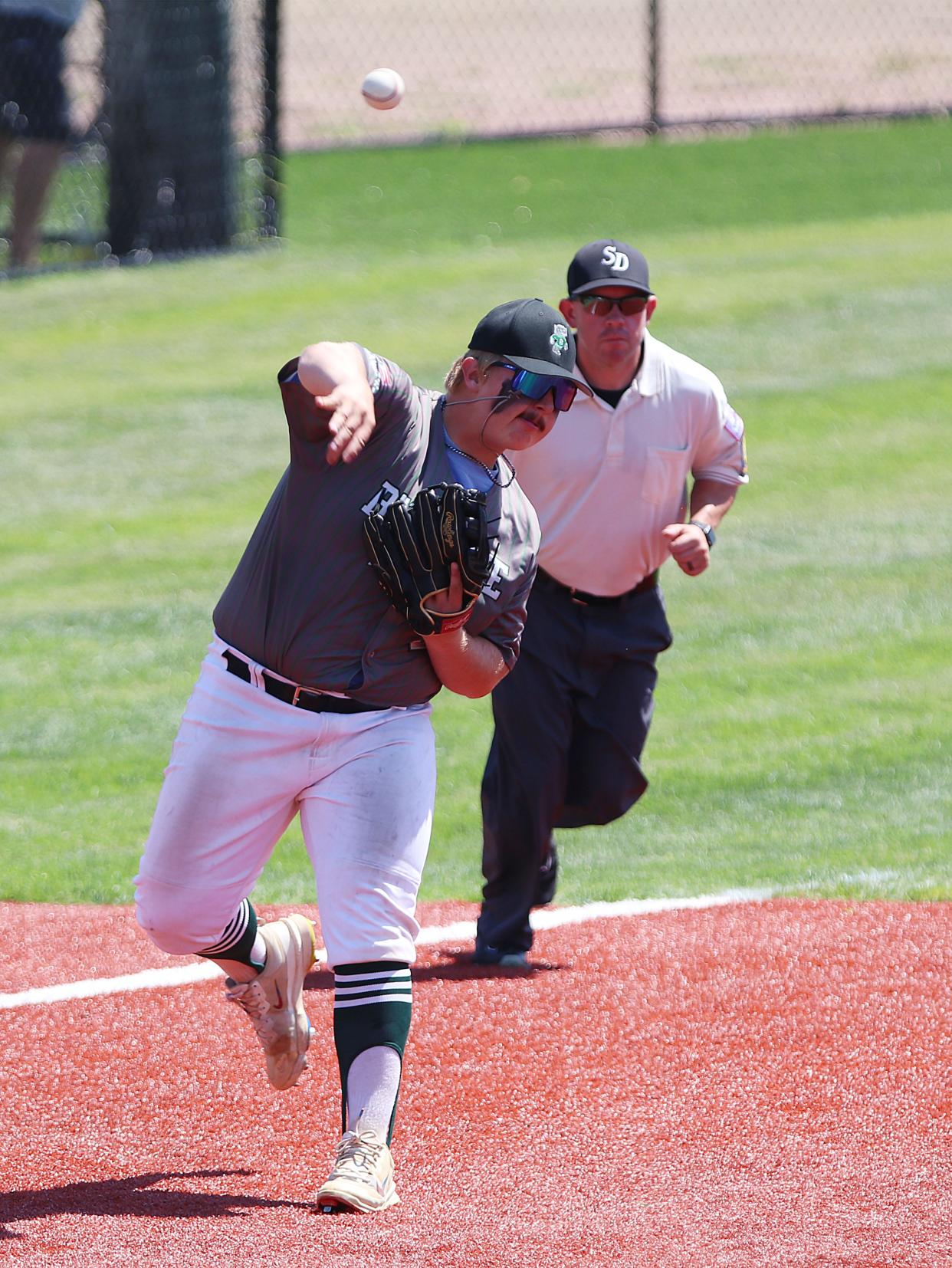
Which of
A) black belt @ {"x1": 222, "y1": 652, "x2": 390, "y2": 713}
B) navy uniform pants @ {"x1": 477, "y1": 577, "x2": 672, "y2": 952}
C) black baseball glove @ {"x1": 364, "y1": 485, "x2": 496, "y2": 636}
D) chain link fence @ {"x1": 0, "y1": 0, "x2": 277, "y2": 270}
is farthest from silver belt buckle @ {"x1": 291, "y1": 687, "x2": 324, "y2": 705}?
chain link fence @ {"x1": 0, "y1": 0, "x2": 277, "y2": 270}

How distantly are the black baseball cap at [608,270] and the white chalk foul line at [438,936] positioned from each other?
2097mm

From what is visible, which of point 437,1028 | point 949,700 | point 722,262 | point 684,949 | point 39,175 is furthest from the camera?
point 722,262

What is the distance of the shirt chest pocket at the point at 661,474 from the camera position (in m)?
6.06

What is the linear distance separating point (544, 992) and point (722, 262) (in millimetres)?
13248

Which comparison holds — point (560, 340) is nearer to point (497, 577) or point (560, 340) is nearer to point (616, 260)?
point (497, 577)

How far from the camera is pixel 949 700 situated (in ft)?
31.6

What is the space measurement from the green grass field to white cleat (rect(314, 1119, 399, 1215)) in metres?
2.89

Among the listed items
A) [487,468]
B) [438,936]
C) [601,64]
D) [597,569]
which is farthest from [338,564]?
[601,64]

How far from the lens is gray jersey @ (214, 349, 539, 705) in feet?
14.5

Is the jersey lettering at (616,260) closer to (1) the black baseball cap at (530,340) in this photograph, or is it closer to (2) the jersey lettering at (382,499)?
(1) the black baseball cap at (530,340)

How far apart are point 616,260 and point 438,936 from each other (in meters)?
2.29

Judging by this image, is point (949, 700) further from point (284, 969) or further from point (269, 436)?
point (269, 436)

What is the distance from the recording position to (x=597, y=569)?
6.11 meters

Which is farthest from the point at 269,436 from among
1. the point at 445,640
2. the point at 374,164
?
the point at 445,640
